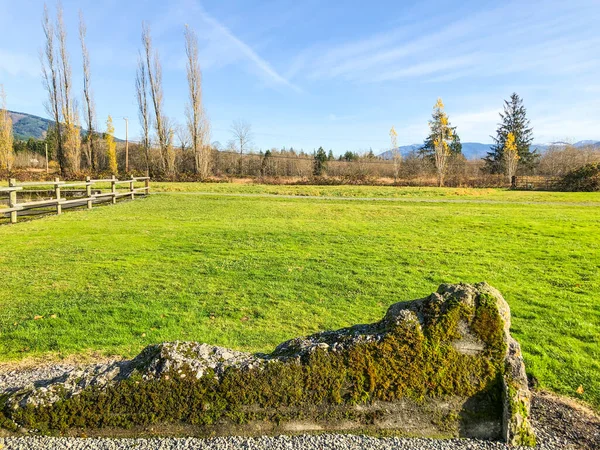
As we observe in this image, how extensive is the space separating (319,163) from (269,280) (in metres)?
55.6

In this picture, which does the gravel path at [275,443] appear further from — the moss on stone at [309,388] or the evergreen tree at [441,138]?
the evergreen tree at [441,138]

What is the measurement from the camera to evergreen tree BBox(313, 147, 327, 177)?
60.1 metres

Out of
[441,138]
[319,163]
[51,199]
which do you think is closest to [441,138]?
[441,138]

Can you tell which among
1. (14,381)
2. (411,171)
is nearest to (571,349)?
(14,381)

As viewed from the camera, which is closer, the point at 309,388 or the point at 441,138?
the point at 309,388

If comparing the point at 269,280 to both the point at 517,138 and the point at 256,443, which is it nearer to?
the point at 256,443

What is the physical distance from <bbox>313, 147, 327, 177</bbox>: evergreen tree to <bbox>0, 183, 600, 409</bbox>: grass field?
46150mm

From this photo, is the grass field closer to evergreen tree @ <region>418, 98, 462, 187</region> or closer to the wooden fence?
the wooden fence

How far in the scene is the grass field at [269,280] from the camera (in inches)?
188

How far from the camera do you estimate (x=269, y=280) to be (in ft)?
23.9

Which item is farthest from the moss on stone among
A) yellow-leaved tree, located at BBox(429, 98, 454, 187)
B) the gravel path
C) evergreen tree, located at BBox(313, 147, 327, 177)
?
evergreen tree, located at BBox(313, 147, 327, 177)

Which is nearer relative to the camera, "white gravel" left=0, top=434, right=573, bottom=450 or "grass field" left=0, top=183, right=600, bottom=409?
"white gravel" left=0, top=434, right=573, bottom=450

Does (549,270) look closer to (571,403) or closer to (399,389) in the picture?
(571,403)

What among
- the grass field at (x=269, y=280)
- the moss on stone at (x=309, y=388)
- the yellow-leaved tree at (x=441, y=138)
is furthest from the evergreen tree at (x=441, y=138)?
the moss on stone at (x=309, y=388)
